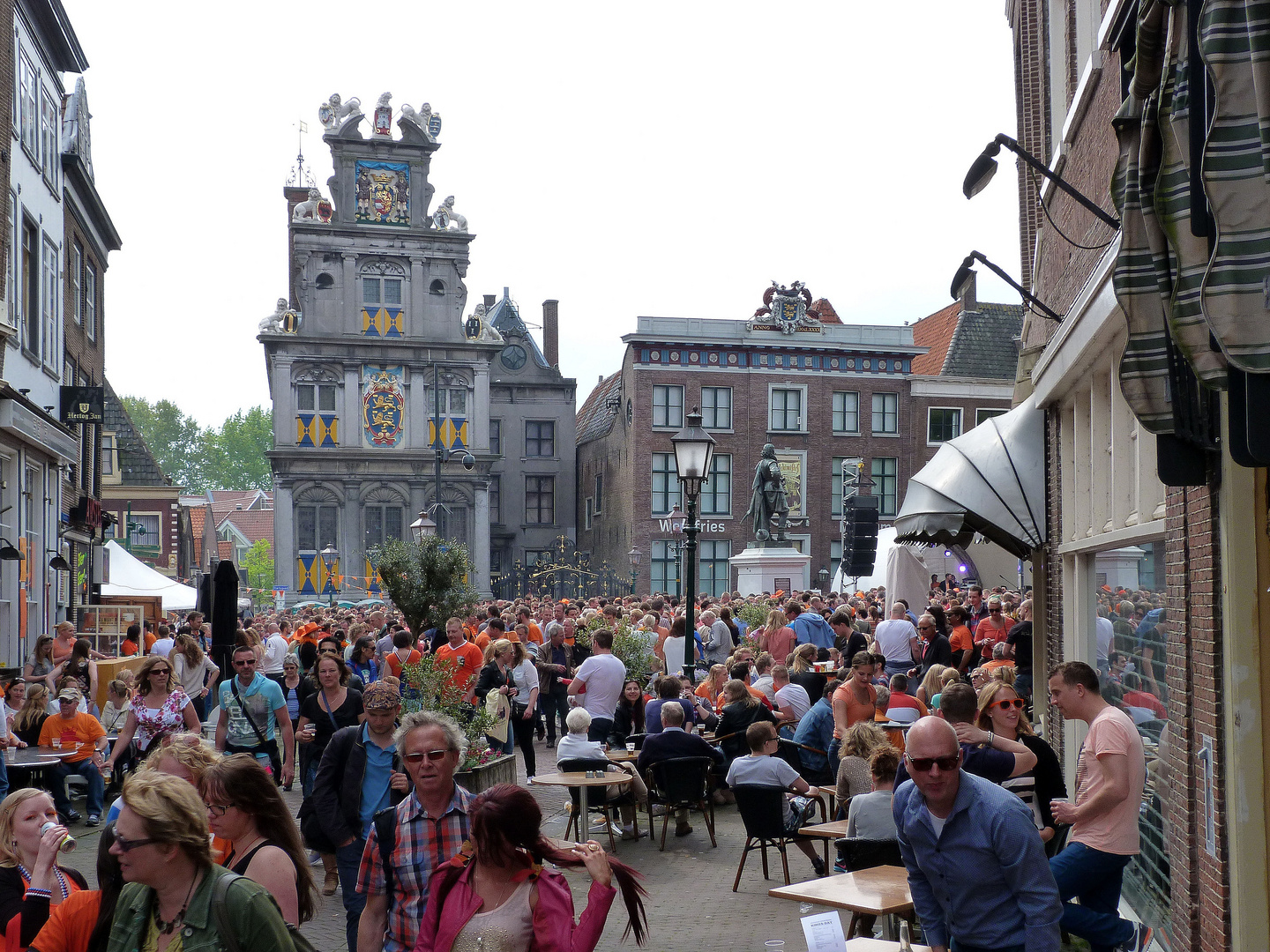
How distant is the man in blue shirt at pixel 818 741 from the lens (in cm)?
1130

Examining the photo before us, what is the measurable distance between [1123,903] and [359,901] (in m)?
4.86

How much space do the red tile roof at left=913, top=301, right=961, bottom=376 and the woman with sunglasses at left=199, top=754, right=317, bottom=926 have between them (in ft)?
156

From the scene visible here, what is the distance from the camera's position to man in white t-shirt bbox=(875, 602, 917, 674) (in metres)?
16.1

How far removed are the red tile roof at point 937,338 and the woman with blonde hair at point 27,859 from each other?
47.6 metres

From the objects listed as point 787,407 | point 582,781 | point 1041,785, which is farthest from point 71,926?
point 787,407

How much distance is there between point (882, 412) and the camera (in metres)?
49.0

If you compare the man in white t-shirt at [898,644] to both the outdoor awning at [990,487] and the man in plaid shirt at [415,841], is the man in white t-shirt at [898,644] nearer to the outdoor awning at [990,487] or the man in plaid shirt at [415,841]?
the outdoor awning at [990,487]

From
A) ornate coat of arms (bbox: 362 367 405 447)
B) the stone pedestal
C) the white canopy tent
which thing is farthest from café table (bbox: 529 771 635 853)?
ornate coat of arms (bbox: 362 367 405 447)

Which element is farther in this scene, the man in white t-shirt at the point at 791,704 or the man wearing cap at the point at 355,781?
the man in white t-shirt at the point at 791,704

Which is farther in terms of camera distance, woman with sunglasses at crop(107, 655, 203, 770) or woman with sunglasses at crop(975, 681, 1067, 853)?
woman with sunglasses at crop(107, 655, 203, 770)

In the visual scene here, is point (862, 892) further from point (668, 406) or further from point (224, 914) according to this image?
point (668, 406)

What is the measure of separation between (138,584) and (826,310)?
32197 millimetres

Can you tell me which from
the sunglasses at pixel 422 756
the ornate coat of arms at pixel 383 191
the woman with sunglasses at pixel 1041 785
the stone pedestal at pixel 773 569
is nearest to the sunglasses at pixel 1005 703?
the woman with sunglasses at pixel 1041 785

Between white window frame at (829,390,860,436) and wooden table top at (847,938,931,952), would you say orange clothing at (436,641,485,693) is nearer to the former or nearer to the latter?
wooden table top at (847,938,931,952)
